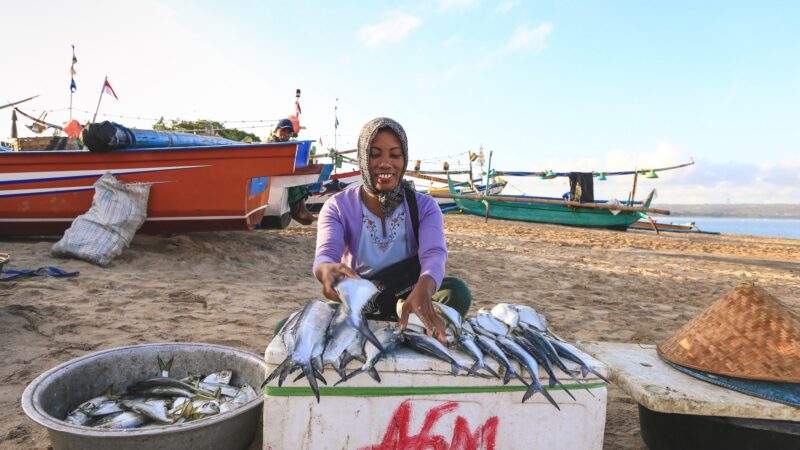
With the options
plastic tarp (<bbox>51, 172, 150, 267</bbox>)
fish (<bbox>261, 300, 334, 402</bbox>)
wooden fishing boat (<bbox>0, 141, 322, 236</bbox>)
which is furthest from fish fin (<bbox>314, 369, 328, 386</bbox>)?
wooden fishing boat (<bbox>0, 141, 322, 236</bbox>)

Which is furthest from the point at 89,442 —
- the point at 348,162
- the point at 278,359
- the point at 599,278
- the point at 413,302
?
the point at 348,162

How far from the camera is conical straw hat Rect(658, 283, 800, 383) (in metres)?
1.93

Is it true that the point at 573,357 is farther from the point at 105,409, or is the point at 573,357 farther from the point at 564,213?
the point at 564,213

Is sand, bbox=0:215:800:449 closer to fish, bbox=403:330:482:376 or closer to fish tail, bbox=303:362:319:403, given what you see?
fish, bbox=403:330:482:376

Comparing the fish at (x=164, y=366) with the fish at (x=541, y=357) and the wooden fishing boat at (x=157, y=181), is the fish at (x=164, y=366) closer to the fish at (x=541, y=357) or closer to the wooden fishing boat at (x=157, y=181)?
the fish at (x=541, y=357)

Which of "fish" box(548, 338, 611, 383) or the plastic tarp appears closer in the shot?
"fish" box(548, 338, 611, 383)

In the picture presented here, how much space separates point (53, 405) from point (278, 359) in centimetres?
129

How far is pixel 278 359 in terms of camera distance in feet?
5.85

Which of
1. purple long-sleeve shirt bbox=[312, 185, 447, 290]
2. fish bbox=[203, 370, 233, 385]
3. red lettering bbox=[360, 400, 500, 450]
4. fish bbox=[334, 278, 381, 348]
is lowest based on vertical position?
fish bbox=[203, 370, 233, 385]

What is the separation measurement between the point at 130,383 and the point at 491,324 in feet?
7.00

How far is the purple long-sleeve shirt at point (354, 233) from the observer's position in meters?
2.38

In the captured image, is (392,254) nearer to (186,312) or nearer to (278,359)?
(278,359)

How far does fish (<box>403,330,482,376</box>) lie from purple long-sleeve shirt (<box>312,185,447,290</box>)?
0.41 meters

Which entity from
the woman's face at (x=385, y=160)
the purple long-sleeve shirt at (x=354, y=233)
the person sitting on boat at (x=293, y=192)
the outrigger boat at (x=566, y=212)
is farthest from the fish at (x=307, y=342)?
the outrigger boat at (x=566, y=212)
